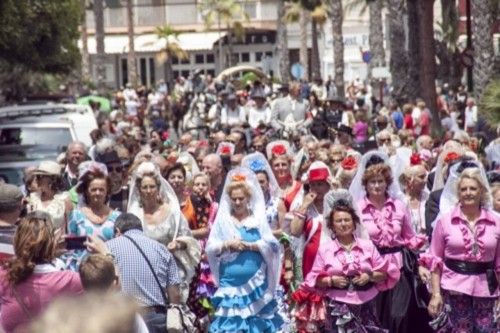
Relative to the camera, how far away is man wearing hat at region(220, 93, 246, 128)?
2936 cm

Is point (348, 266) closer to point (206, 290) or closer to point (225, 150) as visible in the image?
point (206, 290)

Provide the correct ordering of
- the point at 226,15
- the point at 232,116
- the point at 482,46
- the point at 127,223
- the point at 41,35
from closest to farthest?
the point at 127,223 < the point at 232,116 < the point at 482,46 < the point at 41,35 < the point at 226,15

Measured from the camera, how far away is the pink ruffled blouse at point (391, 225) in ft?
39.1

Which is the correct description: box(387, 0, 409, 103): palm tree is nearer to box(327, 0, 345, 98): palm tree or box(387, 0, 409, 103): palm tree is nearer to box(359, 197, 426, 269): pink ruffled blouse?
box(327, 0, 345, 98): palm tree

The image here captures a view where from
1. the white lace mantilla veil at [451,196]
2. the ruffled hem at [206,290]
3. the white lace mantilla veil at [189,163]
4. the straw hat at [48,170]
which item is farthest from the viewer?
the white lace mantilla veil at [189,163]

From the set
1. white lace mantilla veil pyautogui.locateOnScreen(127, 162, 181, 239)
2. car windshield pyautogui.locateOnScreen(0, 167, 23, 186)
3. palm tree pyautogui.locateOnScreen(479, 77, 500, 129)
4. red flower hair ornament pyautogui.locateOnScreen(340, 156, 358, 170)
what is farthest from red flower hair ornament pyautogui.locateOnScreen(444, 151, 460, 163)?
palm tree pyautogui.locateOnScreen(479, 77, 500, 129)

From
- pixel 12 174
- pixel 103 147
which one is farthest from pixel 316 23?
pixel 103 147

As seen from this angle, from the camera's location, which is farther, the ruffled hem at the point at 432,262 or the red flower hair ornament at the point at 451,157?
the red flower hair ornament at the point at 451,157

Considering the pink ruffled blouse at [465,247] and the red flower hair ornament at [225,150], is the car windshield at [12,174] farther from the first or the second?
the pink ruffled blouse at [465,247]

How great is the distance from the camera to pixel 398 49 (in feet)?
125

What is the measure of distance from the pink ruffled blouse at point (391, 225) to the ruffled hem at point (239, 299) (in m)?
0.99

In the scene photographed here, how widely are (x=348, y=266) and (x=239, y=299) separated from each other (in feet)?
3.84

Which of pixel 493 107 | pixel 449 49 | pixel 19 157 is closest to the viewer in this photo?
pixel 19 157

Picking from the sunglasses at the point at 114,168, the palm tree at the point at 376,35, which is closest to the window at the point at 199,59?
the palm tree at the point at 376,35
